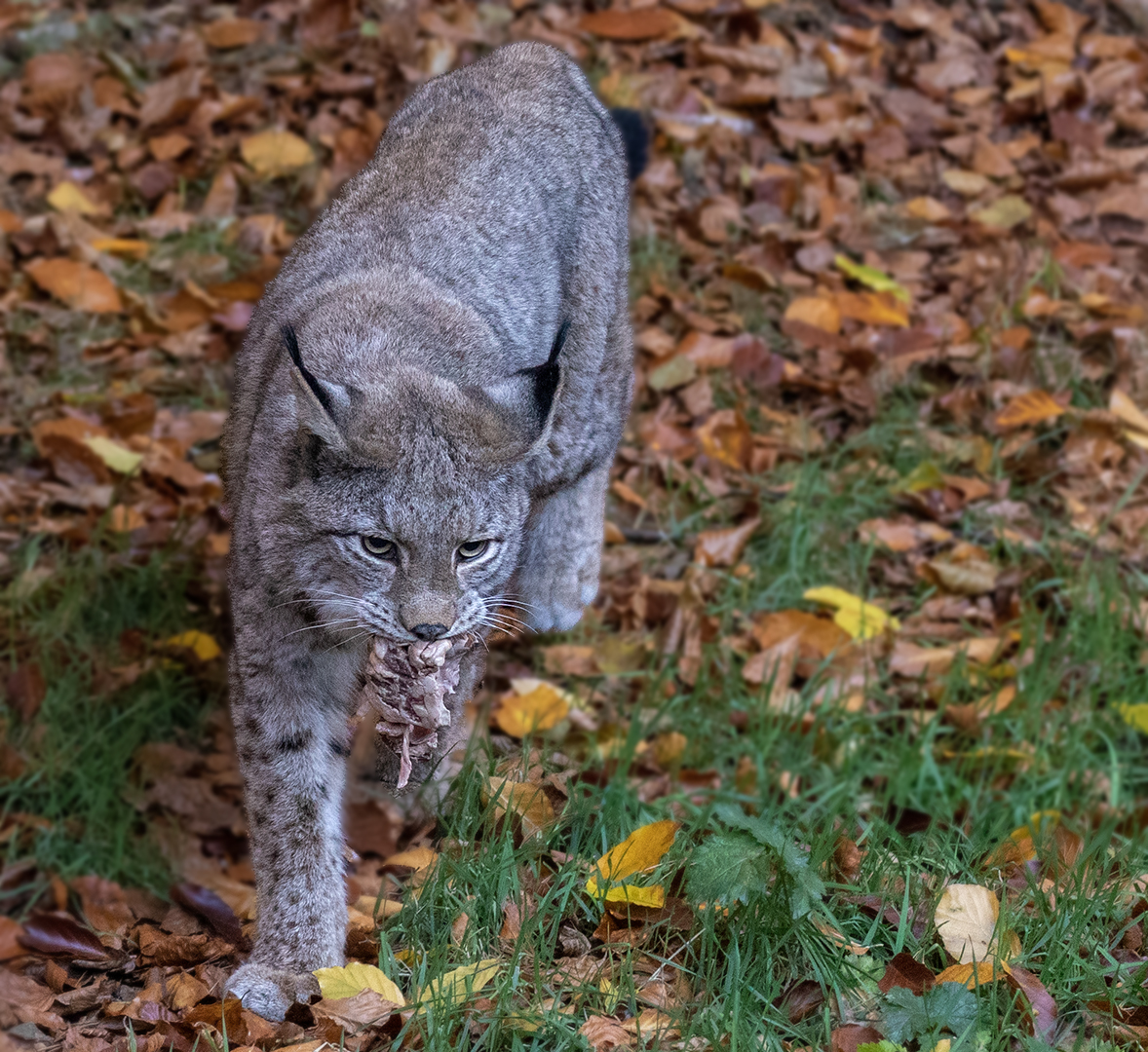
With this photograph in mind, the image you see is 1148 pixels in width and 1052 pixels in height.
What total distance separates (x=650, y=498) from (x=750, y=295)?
1.25 meters

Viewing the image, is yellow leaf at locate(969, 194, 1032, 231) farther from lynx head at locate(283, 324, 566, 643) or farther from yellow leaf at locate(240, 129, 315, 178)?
lynx head at locate(283, 324, 566, 643)

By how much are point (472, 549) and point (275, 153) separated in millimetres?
3897

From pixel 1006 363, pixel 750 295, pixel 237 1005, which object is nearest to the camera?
pixel 237 1005

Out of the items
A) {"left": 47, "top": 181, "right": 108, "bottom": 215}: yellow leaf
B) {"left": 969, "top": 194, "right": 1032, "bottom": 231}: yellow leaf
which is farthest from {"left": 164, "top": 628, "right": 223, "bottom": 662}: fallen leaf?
{"left": 969, "top": 194, "right": 1032, "bottom": 231}: yellow leaf

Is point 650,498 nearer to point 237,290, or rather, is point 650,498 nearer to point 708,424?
point 708,424

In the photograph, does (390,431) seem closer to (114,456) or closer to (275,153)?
(114,456)

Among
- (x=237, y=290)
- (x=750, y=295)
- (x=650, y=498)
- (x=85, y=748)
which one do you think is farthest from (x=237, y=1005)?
(x=750, y=295)

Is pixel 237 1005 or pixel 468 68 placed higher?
pixel 468 68

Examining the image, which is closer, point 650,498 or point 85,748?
point 85,748

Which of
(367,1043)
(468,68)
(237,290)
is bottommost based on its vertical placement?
(237,290)

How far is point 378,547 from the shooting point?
10.5 ft

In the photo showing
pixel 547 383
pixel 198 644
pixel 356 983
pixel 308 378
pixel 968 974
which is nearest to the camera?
pixel 968 974

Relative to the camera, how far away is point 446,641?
320 centimetres

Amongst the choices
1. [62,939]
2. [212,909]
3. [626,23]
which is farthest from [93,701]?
[626,23]
